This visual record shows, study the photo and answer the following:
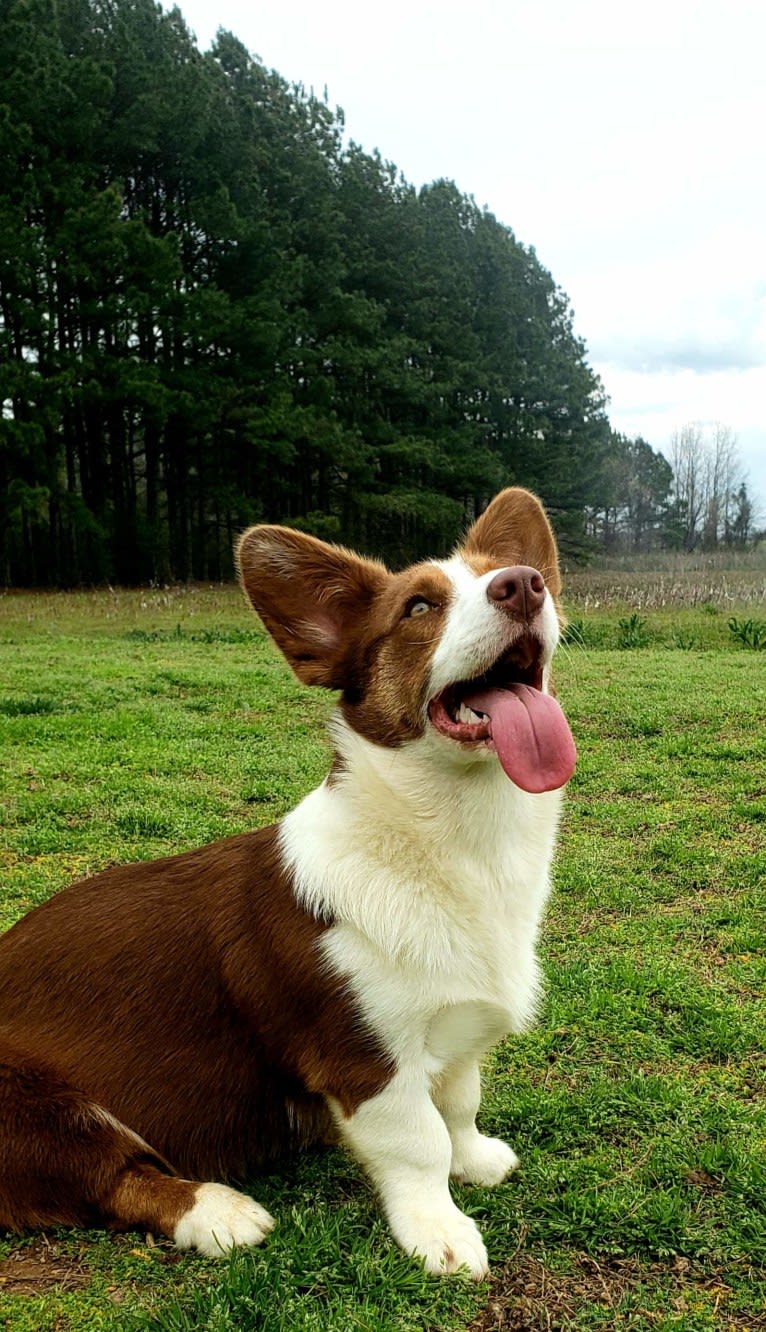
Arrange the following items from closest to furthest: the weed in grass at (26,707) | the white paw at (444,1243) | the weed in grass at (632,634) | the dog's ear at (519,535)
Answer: the white paw at (444,1243) → the dog's ear at (519,535) → the weed in grass at (26,707) → the weed in grass at (632,634)

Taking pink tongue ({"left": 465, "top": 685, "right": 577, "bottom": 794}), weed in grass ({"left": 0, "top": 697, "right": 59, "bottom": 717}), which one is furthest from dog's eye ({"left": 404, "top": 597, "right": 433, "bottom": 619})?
weed in grass ({"left": 0, "top": 697, "right": 59, "bottom": 717})

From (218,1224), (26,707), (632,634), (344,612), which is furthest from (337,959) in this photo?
(632,634)

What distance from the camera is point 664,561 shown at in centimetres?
4131

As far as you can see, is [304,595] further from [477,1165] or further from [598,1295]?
[598,1295]

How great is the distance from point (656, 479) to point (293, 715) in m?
67.2

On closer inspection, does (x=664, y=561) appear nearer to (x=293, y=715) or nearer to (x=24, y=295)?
(x=24, y=295)

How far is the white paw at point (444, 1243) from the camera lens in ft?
7.44

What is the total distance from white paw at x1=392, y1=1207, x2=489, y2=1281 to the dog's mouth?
3.43ft

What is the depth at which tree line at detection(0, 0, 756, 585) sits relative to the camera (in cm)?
2475

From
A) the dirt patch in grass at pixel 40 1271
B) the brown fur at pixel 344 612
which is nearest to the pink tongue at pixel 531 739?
the brown fur at pixel 344 612

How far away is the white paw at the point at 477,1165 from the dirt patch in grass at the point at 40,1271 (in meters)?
0.97

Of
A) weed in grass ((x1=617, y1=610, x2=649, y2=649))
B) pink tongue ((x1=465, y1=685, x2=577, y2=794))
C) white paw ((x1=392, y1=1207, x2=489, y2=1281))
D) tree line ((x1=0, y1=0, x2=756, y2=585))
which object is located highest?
tree line ((x1=0, y1=0, x2=756, y2=585))

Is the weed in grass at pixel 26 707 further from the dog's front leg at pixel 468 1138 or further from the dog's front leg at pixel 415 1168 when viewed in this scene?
the dog's front leg at pixel 415 1168

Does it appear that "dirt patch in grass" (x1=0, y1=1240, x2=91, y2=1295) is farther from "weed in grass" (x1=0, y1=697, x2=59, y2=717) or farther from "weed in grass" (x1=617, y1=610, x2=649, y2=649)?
"weed in grass" (x1=617, y1=610, x2=649, y2=649)
